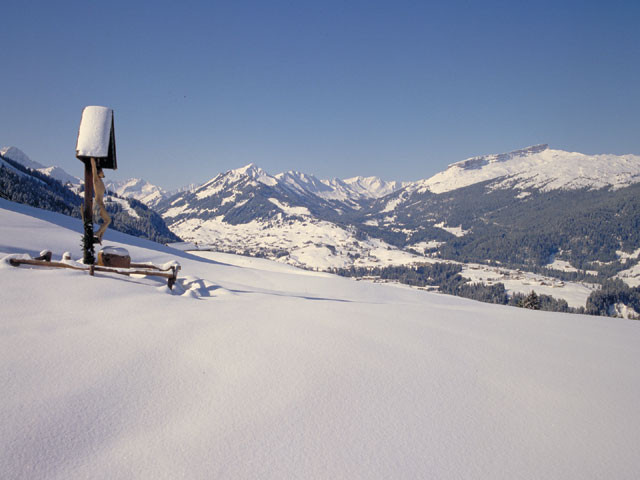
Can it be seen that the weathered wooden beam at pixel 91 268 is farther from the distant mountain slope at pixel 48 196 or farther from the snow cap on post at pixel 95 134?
the distant mountain slope at pixel 48 196

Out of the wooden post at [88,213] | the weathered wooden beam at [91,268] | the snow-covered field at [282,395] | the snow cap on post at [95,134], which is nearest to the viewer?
the snow-covered field at [282,395]

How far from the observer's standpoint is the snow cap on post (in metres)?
8.47

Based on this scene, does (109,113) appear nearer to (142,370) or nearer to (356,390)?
(142,370)

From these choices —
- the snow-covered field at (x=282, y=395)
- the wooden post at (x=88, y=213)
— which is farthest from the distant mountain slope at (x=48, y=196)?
the snow-covered field at (x=282, y=395)

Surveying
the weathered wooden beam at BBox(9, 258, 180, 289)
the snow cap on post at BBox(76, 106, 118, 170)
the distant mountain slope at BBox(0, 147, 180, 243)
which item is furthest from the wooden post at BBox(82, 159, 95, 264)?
the distant mountain slope at BBox(0, 147, 180, 243)

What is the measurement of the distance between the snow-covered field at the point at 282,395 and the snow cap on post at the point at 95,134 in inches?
130

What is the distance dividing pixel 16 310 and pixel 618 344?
A: 12.2 meters

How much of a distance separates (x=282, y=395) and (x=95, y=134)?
8683 millimetres

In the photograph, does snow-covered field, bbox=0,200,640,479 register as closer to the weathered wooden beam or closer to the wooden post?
the weathered wooden beam

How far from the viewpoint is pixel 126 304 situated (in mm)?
6316

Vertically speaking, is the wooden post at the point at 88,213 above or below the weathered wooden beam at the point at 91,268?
above

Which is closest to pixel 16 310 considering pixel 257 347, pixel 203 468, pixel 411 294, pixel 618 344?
pixel 257 347

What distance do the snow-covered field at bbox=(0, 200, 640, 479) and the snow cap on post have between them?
3.29m

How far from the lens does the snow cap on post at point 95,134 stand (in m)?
8.47
